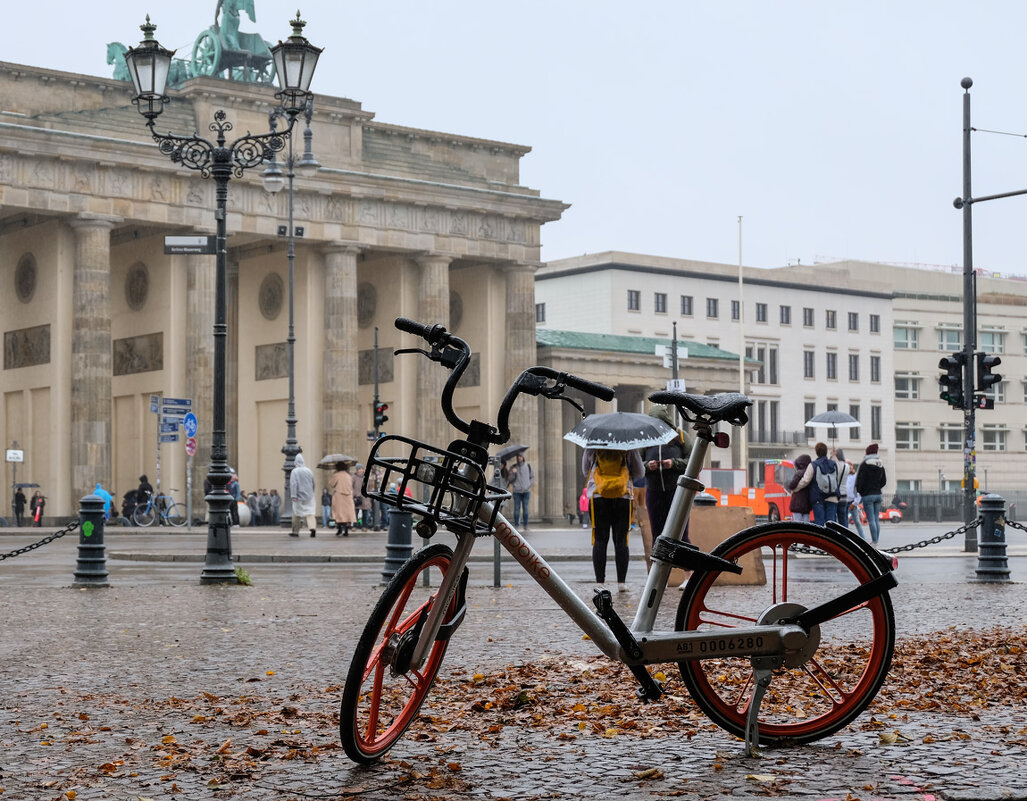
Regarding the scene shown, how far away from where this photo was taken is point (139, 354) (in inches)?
2458

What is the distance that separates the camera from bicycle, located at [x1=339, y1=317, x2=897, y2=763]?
5.71 metres

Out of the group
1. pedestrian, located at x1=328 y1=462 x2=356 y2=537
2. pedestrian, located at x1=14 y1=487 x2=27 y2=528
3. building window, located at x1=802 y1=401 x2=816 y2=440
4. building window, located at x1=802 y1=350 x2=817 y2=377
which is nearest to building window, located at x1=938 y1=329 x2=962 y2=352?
building window, located at x1=802 y1=350 x2=817 y2=377

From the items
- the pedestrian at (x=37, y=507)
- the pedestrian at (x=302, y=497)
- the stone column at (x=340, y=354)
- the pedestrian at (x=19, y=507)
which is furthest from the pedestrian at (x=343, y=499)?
the stone column at (x=340, y=354)

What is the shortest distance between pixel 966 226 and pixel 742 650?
26260 millimetres

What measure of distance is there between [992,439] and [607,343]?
44.7 meters

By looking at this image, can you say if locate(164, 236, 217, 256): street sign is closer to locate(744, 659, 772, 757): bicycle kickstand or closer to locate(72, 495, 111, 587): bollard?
locate(72, 495, 111, 587): bollard

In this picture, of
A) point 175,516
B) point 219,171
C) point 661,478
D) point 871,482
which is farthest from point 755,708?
point 175,516

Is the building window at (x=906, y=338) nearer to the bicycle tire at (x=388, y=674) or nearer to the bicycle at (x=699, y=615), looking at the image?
the bicycle at (x=699, y=615)

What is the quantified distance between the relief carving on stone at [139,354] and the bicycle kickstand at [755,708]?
2211 inches

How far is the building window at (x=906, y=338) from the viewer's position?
106 m

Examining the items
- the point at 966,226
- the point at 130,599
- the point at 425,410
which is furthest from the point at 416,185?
the point at 130,599

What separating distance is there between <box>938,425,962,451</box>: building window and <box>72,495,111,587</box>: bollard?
94361 mm

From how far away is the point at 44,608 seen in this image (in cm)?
1475

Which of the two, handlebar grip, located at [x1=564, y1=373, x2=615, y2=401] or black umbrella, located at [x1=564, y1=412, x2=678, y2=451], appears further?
black umbrella, located at [x1=564, y1=412, x2=678, y2=451]
